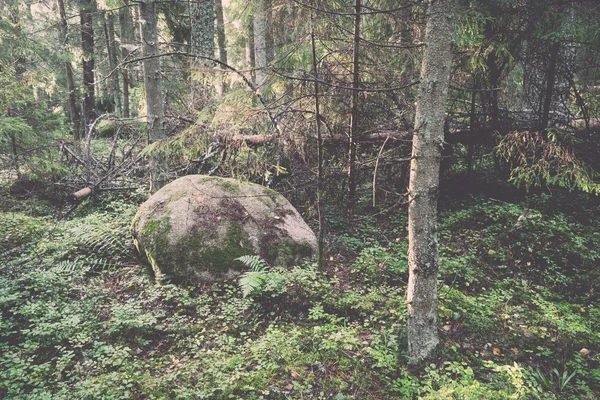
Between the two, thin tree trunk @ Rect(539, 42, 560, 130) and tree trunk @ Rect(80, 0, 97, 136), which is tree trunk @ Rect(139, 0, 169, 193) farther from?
tree trunk @ Rect(80, 0, 97, 136)

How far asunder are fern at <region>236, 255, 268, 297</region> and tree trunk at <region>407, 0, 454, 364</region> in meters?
1.91

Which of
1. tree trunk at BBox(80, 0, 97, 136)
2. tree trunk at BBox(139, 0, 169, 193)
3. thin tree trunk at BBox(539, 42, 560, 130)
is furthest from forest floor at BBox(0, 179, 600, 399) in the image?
tree trunk at BBox(80, 0, 97, 136)

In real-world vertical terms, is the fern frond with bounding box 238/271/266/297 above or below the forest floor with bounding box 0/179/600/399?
above

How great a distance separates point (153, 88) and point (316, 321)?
5.10 m

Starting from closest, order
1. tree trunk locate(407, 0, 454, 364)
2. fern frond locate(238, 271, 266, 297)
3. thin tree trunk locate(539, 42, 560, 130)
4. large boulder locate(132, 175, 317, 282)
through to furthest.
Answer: tree trunk locate(407, 0, 454, 364) → fern frond locate(238, 271, 266, 297) → large boulder locate(132, 175, 317, 282) → thin tree trunk locate(539, 42, 560, 130)

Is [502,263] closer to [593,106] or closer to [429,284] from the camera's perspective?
[429,284]

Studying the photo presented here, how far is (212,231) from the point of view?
17.3ft

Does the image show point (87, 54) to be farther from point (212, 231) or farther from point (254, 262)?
point (254, 262)

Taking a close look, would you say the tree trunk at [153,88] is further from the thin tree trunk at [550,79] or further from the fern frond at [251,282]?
the thin tree trunk at [550,79]

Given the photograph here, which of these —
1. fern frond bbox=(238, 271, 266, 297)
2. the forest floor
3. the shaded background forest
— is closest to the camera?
the forest floor

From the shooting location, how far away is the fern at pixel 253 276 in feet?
14.0

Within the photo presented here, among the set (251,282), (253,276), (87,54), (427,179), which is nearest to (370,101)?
(427,179)

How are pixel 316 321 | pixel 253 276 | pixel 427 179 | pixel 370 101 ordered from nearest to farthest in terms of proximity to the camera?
pixel 427 179, pixel 316 321, pixel 253 276, pixel 370 101

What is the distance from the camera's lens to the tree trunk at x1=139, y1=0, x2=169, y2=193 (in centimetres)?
592
